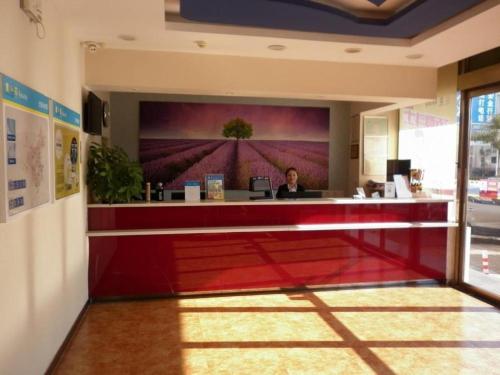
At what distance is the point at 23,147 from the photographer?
255cm

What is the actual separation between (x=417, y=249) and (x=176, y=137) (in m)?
4.26

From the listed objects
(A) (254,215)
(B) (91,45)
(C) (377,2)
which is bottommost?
(A) (254,215)

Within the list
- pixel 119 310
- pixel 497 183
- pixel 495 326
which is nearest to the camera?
pixel 495 326

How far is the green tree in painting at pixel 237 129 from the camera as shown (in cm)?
738

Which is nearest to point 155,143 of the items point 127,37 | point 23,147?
point 127,37

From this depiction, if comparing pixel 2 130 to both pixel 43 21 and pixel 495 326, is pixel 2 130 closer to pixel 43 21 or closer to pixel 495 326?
pixel 43 21

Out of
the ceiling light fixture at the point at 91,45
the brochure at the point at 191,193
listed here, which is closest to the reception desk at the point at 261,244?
the brochure at the point at 191,193

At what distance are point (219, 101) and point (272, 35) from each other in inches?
126

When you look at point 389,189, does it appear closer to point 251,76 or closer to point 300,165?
point 300,165

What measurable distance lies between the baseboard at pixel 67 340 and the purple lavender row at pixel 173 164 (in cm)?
284

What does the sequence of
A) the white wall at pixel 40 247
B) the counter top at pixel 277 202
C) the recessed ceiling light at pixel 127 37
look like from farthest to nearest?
the counter top at pixel 277 202, the recessed ceiling light at pixel 127 37, the white wall at pixel 40 247

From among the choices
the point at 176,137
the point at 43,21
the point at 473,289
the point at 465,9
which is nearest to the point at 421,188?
the point at 473,289

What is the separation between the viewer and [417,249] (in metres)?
5.84

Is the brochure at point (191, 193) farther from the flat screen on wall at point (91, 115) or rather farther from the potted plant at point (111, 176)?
the flat screen on wall at point (91, 115)
